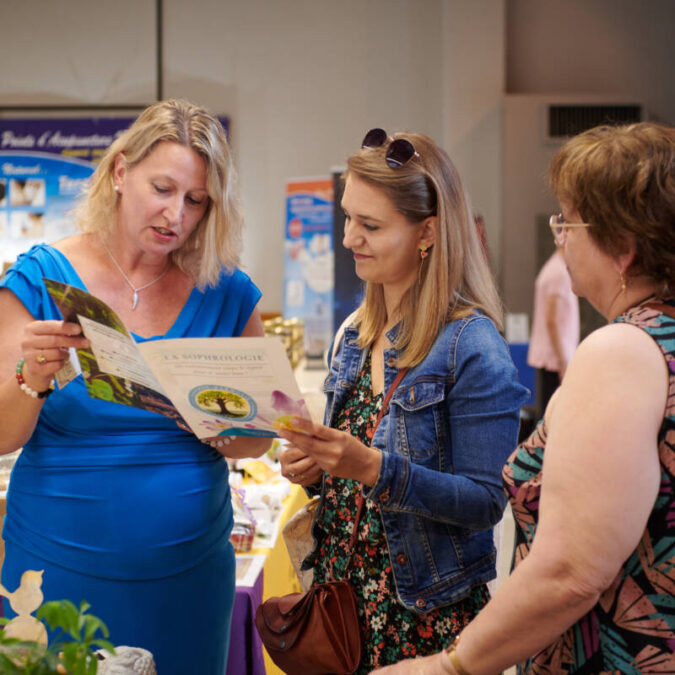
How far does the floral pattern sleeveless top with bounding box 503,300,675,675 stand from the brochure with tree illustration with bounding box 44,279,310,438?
0.50 m

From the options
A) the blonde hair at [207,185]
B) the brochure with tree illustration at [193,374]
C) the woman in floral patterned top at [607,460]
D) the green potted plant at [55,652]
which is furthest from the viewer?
the blonde hair at [207,185]

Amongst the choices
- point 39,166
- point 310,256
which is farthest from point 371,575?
point 39,166

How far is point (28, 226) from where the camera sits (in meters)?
7.96

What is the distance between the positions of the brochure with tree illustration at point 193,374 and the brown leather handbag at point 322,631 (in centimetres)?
33

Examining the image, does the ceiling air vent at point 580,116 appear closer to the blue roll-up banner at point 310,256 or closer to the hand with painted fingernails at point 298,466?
the blue roll-up banner at point 310,256

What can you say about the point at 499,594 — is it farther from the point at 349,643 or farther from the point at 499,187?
the point at 499,187

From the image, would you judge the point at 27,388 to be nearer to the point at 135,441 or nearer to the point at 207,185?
the point at 135,441

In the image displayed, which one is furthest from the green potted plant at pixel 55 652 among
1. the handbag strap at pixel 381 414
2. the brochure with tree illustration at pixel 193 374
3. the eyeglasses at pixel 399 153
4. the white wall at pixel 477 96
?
the white wall at pixel 477 96

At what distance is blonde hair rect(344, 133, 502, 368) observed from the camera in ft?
5.08

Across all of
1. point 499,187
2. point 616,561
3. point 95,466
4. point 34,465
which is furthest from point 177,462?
point 499,187

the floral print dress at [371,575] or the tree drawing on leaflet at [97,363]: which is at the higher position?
the tree drawing on leaflet at [97,363]

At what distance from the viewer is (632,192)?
1.02 meters

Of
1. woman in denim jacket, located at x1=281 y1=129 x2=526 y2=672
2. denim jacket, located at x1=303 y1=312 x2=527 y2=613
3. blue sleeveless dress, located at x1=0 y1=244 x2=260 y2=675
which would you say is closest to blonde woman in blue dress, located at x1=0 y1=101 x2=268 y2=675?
blue sleeveless dress, located at x1=0 y1=244 x2=260 y2=675

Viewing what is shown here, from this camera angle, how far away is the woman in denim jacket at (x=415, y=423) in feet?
4.66
